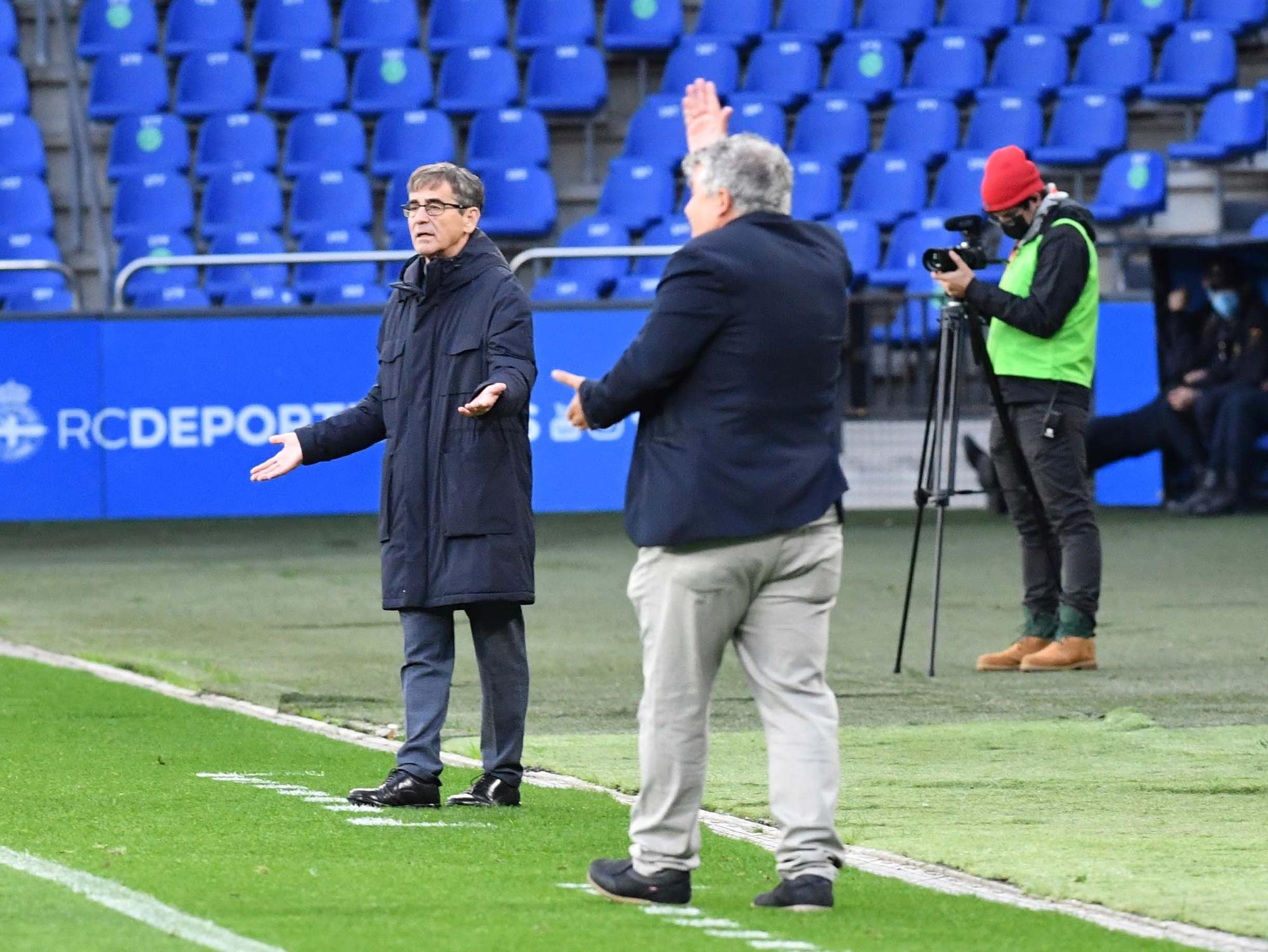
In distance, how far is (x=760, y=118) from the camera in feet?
65.5

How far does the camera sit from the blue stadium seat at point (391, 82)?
66.2 feet

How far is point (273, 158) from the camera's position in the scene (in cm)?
1961

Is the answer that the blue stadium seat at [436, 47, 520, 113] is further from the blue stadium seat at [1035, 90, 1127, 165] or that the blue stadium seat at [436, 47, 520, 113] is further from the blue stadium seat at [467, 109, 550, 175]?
the blue stadium seat at [1035, 90, 1127, 165]

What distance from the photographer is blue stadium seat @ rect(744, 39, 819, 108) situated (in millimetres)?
20500

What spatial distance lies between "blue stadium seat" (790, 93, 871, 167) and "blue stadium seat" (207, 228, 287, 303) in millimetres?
4826

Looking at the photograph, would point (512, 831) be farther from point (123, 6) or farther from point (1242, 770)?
point (123, 6)

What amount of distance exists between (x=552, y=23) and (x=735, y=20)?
1737mm

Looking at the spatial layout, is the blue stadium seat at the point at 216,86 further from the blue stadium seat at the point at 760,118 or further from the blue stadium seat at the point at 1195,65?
the blue stadium seat at the point at 1195,65

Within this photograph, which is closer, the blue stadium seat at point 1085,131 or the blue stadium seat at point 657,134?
the blue stadium seat at point 1085,131

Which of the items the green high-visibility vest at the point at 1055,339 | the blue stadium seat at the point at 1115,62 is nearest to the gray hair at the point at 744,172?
the green high-visibility vest at the point at 1055,339

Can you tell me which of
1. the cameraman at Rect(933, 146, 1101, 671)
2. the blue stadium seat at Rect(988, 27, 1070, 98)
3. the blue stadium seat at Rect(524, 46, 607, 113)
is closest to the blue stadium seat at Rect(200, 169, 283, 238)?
the blue stadium seat at Rect(524, 46, 607, 113)

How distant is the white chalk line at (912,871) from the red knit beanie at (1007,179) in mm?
3505

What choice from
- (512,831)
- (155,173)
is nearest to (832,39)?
(155,173)

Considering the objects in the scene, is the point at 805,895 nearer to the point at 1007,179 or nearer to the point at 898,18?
the point at 1007,179
